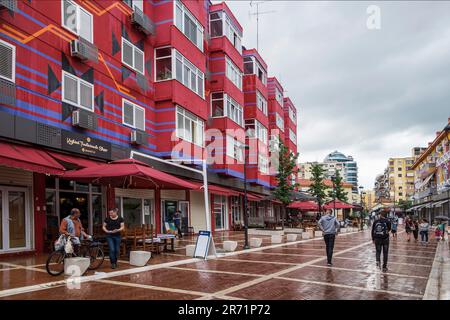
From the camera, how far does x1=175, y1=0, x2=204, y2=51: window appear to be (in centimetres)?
2408

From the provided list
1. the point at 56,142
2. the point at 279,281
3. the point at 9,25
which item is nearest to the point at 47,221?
the point at 56,142

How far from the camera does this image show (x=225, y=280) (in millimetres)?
10219

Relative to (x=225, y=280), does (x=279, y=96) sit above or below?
above

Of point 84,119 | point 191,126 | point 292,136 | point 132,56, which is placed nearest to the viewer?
point 84,119


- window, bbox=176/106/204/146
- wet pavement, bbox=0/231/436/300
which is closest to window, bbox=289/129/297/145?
window, bbox=176/106/204/146

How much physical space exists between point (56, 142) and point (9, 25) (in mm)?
4167

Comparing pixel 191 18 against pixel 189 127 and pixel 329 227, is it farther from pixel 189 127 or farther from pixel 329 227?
pixel 329 227

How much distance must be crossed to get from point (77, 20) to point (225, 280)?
12.9 m

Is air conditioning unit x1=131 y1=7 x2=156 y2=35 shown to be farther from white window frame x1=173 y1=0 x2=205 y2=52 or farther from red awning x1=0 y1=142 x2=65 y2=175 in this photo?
red awning x1=0 y1=142 x2=65 y2=175

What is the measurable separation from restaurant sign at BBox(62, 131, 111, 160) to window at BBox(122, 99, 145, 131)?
2355 mm

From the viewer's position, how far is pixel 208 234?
15070 millimetres

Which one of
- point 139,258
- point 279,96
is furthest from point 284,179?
point 139,258

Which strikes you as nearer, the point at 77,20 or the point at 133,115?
the point at 77,20
